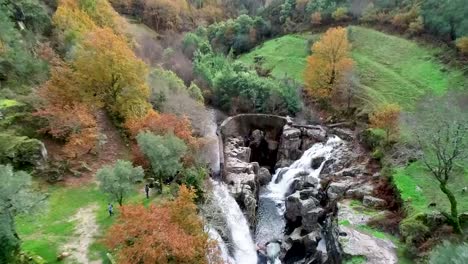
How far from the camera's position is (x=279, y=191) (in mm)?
44875

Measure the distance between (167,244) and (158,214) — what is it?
6.97 ft

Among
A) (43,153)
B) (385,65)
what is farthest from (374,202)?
(385,65)

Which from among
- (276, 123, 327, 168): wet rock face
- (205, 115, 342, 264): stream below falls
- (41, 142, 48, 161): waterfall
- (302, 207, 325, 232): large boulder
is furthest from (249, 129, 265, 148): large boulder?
(41, 142, 48, 161): waterfall

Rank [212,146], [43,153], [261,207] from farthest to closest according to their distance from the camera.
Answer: [212,146] < [261,207] < [43,153]

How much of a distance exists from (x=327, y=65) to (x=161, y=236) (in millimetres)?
44103

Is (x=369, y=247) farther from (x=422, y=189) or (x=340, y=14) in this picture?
(x=340, y=14)

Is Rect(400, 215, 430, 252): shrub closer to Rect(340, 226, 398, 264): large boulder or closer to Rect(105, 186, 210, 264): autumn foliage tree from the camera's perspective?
Rect(340, 226, 398, 264): large boulder

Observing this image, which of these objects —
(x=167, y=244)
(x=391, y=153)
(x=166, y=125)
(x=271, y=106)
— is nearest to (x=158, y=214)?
(x=167, y=244)

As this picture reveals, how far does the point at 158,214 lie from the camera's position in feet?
71.0

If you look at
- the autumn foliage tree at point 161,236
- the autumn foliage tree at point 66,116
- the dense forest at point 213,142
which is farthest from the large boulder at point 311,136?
the autumn foliage tree at point 161,236

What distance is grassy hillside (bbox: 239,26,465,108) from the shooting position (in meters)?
55.1

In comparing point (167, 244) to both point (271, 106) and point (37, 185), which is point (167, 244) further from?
point (271, 106)

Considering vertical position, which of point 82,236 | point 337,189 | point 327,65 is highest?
point 327,65

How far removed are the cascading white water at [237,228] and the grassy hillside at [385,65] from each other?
90.2 ft
